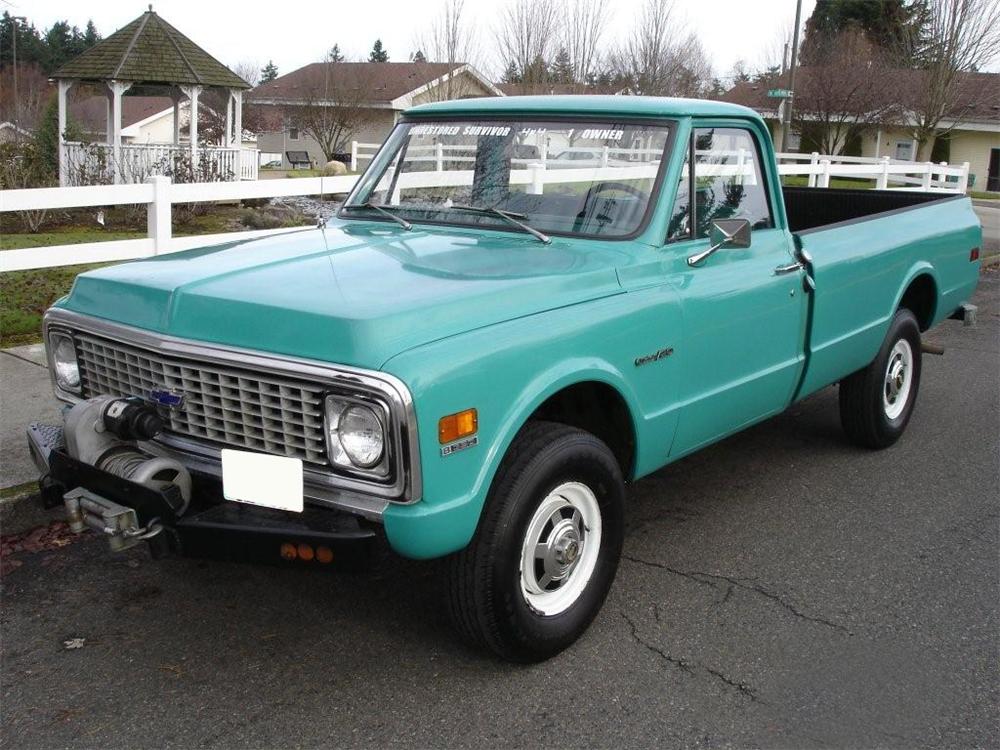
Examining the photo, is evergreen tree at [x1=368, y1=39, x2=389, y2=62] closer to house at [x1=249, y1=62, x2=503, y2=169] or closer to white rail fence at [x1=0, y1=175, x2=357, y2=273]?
house at [x1=249, y1=62, x2=503, y2=169]

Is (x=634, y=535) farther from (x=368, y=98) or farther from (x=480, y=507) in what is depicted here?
(x=368, y=98)

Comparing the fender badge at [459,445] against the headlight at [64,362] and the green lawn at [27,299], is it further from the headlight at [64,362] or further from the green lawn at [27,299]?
the green lawn at [27,299]

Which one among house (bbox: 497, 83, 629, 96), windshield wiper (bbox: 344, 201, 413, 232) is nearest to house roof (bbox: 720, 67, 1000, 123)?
house (bbox: 497, 83, 629, 96)

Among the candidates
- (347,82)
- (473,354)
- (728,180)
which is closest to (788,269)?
(728,180)

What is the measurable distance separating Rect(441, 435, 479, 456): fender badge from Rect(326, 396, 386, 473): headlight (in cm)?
18

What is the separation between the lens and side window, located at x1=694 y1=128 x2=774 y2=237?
4.32m

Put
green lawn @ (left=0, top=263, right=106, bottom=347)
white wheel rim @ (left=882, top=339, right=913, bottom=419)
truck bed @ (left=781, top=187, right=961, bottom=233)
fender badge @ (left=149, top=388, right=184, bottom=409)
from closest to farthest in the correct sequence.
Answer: fender badge @ (left=149, top=388, right=184, bottom=409)
white wheel rim @ (left=882, top=339, right=913, bottom=419)
truck bed @ (left=781, top=187, right=961, bottom=233)
green lawn @ (left=0, top=263, right=106, bottom=347)

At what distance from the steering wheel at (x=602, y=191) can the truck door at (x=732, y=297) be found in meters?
0.16

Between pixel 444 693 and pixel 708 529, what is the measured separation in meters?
1.86

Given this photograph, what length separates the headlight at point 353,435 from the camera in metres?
2.91

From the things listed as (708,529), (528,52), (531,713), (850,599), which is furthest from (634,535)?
(528,52)

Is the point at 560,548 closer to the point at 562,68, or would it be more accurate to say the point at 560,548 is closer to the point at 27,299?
the point at 27,299

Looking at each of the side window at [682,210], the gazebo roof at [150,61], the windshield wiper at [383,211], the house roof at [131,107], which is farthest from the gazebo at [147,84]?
the house roof at [131,107]

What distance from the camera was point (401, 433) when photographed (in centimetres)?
283
